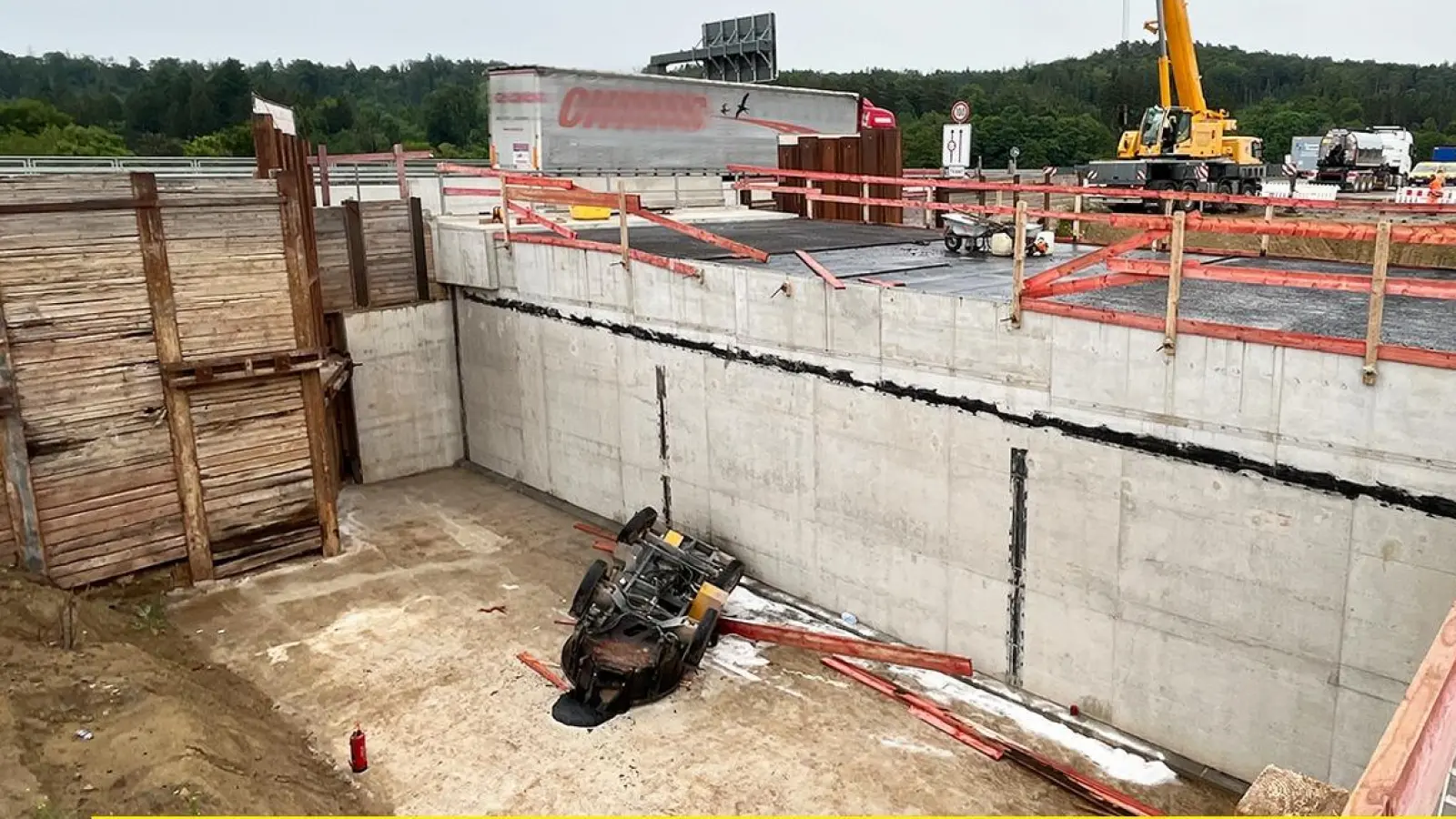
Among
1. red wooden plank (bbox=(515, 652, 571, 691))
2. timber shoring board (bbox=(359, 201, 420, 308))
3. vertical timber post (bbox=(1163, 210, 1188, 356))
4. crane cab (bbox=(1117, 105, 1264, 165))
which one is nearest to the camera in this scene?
vertical timber post (bbox=(1163, 210, 1188, 356))

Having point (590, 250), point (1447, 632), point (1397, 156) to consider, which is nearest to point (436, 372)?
point (590, 250)

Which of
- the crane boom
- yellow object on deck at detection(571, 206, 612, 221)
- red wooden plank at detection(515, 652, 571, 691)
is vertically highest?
the crane boom

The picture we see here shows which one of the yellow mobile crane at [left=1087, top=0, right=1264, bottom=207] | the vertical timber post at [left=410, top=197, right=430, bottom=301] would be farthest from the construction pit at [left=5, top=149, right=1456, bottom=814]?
the yellow mobile crane at [left=1087, top=0, right=1264, bottom=207]

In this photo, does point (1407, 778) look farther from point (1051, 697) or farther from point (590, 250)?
point (590, 250)

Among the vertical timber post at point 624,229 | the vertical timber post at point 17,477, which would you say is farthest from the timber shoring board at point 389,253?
the vertical timber post at point 17,477

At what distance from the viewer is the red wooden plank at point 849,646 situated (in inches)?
427

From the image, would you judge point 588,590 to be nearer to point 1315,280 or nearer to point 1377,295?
point 1315,280

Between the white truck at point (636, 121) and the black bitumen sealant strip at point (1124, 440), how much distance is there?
10.3 metres

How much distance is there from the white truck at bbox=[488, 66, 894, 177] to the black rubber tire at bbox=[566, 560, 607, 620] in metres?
13.2

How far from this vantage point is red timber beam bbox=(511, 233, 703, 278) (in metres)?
13.6

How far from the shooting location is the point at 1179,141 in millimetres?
25844

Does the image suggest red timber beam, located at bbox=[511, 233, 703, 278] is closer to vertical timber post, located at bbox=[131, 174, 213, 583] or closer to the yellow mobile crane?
vertical timber post, located at bbox=[131, 174, 213, 583]

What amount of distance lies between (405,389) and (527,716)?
9841 mm

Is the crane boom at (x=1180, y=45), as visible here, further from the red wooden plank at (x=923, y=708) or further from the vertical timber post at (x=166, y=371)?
the vertical timber post at (x=166, y=371)
